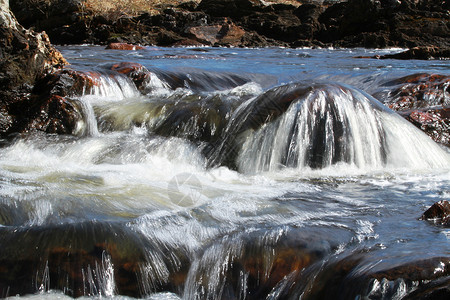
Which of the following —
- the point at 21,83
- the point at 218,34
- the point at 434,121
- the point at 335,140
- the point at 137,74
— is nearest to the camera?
the point at 335,140

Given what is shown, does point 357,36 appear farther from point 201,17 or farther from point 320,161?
point 320,161

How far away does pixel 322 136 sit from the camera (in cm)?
545

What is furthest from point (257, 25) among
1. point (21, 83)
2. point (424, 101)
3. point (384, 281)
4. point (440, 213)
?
point (384, 281)

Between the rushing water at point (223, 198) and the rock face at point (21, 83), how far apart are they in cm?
30

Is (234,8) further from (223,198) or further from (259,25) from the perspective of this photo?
(223,198)

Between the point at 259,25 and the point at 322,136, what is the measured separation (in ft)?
82.3

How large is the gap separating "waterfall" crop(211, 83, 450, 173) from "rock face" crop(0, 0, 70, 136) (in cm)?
222

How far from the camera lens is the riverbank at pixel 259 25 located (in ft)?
80.8

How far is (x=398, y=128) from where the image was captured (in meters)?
5.70

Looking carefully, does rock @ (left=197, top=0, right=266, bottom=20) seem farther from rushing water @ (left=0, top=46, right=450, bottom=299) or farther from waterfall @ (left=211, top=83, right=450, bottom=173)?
waterfall @ (left=211, top=83, right=450, bottom=173)

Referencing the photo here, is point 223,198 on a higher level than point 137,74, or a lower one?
lower

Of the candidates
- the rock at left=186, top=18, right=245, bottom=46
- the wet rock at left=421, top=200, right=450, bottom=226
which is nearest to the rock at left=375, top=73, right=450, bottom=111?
the wet rock at left=421, top=200, right=450, bottom=226

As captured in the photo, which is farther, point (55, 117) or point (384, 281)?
point (55, 117)

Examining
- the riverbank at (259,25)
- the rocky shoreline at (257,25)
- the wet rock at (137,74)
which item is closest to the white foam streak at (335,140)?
the wet rock at (137,74)
